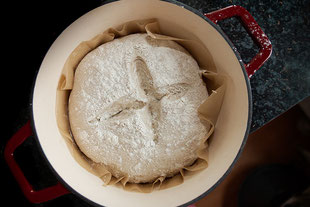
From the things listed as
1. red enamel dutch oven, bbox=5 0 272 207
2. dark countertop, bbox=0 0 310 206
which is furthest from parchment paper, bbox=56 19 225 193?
dark countertop, bbox=0 0 310 206

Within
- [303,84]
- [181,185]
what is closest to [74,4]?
[181,185]

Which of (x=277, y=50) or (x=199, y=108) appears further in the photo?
(x=277, y=50)

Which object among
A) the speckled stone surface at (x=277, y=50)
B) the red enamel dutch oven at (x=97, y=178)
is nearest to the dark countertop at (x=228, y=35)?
the speckled stone surface at (x=277, y=50)

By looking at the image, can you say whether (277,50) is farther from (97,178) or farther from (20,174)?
(20,174)

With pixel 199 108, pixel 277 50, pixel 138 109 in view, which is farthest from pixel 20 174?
pixel 277 50

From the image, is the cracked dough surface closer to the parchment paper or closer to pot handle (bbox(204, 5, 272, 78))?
the parchment paper

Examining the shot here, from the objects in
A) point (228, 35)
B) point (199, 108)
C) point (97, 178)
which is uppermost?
point (228, 35)

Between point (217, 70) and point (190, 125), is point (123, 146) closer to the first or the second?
point (190, 125)
